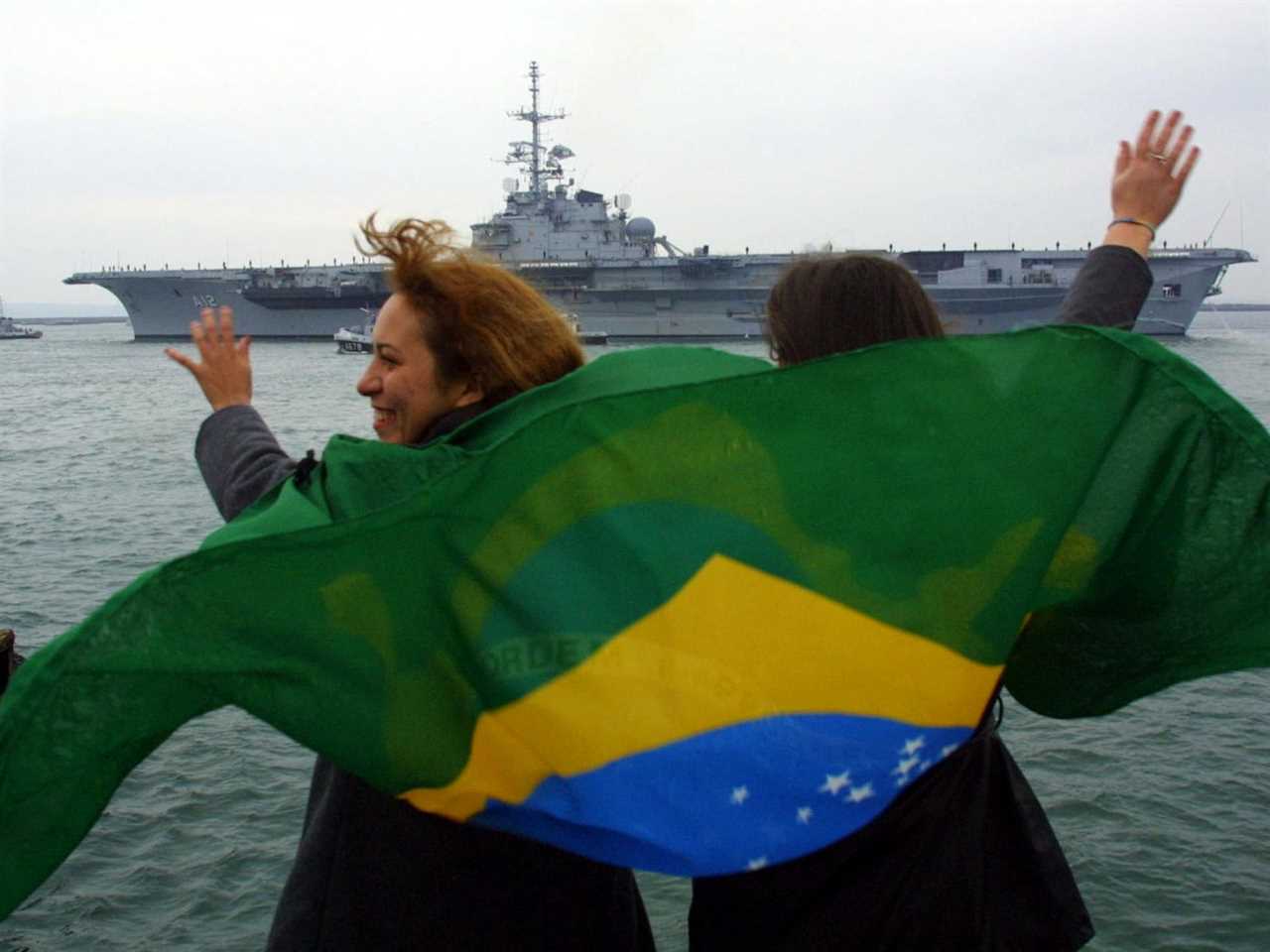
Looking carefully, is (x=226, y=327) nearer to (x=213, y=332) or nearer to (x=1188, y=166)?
(x=213, y=332)

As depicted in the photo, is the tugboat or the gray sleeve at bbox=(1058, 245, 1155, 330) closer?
the gray sleeve at bbox=(1058, 245, 1155, 330)

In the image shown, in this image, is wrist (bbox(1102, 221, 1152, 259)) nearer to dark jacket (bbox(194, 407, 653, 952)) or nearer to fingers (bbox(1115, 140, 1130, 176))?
fingers (bbox(1115, 140, 1130, 176))

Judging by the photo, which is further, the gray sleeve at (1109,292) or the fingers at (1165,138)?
the fingers at (1165,138)

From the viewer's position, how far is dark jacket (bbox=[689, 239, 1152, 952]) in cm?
149

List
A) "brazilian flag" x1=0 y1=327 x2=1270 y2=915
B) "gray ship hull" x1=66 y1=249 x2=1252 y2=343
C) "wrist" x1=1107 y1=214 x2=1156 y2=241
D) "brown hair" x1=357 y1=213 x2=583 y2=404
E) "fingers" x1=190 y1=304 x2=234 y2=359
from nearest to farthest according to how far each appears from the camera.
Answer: "brazilian flag" x1=0 y1=327 x2=1270 y2=915 < "brown hair" x1=357 y1=213 x2=583 y2=404 < "wrist" x1=1107 y1=214 x2=1156 y2=241 < "fingers" x1=190 y1=304 x2=234 y2=359 < "gray ship hull" x1=66 y1=249 x2=1252 y2=343

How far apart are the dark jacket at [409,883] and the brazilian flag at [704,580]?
0.13 metres

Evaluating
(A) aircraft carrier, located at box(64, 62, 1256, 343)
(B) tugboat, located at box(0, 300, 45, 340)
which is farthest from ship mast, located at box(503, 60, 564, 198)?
(B) tugboat, located at box(0, 300, 45, 340)

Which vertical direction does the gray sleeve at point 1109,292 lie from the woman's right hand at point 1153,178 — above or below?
below

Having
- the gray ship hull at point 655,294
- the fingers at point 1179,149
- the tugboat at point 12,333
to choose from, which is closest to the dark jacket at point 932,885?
the fingers at point 1179,149

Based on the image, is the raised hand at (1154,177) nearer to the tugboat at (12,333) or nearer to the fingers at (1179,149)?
the fingers at (1179,149)

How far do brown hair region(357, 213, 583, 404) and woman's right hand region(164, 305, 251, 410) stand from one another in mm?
386

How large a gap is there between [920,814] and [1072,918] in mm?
258

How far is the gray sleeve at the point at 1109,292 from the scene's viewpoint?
174 cm

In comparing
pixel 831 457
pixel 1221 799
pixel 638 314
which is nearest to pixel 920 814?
pixel 831 457
